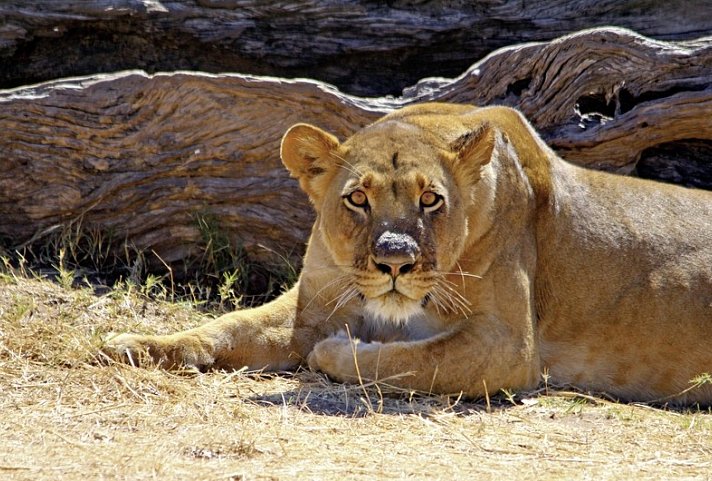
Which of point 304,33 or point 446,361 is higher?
point 304,33

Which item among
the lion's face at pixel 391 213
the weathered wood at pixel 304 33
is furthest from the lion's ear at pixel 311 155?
the weathered wood at pixel 304 33

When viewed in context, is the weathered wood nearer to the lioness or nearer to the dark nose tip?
the lioness

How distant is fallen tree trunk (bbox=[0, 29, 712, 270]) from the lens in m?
5.69

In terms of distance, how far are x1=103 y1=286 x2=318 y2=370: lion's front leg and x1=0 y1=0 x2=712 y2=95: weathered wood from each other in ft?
7.63

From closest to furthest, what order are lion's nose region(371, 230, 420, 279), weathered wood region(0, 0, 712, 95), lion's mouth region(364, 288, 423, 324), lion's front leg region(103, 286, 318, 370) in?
lion's nose region(371, 230, 420, 279) < lion's mouth region(364, 288, 423, 324) < lion's front leg region(103, 286, 318, 370) < weathered wood region(0, 0, 712, 95)

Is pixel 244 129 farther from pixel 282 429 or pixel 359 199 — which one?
pixel 282 429

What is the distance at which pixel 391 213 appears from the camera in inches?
161

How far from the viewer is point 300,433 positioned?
11.9 feet

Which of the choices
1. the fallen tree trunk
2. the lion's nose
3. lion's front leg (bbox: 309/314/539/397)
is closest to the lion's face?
the lion's nose

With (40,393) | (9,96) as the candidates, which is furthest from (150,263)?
(40,393)

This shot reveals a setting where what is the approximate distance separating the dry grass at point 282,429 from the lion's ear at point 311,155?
0.82 m

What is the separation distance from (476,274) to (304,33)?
9.17ft

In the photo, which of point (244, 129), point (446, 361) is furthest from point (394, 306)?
point (244, 129)

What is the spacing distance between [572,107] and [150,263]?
2.60 m
